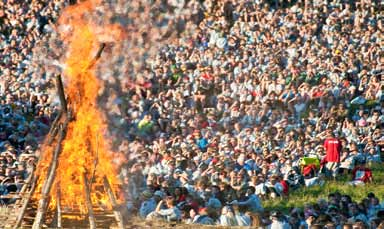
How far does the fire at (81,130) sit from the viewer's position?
17.1m

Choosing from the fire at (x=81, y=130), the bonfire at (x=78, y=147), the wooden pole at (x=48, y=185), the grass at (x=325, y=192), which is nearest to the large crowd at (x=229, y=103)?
the grass at (x=325, y=192)

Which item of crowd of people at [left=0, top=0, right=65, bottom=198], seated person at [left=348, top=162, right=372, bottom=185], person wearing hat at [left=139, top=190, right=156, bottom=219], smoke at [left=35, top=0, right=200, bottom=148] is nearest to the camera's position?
smoke at [left=35, top=0, right=200, bottom=148]

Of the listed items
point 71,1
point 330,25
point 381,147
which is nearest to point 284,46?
point 330,25

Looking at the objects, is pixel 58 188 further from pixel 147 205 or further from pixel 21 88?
pixel 21 88

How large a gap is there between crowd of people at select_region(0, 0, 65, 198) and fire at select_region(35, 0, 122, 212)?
248 inches

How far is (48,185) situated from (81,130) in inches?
36.0

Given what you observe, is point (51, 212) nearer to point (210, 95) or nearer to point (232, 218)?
point (232, 218)

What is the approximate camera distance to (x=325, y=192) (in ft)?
77.6

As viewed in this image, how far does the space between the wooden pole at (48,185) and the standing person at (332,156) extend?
27.4ft

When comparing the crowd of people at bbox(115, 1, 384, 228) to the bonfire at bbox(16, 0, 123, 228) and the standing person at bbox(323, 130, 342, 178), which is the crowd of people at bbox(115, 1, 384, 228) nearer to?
the standing person at bbox(323, 130, 342, 178)

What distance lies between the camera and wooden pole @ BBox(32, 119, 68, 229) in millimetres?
17062

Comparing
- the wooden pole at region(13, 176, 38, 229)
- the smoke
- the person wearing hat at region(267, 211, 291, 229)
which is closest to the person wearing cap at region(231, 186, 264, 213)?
the person wearing hat at region(267, 211, 291, 229)

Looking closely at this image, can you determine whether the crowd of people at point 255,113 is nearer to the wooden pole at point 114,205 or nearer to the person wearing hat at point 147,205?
the person wearing hat at point 147,205

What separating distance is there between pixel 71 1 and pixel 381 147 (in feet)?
31.2
